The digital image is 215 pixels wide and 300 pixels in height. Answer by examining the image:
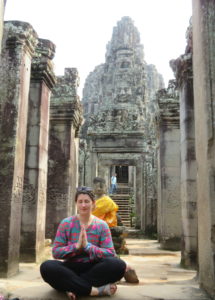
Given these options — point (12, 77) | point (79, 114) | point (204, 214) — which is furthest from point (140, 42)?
point (204, 214)

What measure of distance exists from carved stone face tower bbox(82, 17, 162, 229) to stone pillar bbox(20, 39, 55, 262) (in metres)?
7.86

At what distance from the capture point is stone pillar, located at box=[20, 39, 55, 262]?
6.27 meters

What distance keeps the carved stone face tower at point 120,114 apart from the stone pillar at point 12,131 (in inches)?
372

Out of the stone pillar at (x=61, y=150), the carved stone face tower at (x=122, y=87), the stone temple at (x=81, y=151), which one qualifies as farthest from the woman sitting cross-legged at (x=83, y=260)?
the carved stone face tower at (x=122, y=87)

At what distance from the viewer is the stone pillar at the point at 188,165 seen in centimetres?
591

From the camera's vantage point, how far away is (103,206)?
6.97m

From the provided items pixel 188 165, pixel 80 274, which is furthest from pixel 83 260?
pixel 188 165

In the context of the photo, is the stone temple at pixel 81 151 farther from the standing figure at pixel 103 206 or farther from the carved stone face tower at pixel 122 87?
the standing figure at pixel 103 206

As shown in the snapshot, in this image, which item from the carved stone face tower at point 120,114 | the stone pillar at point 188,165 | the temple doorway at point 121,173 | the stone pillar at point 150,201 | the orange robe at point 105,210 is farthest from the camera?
the temple doorway at point 121,173

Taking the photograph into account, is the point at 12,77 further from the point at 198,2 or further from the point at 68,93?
the point at 68,93

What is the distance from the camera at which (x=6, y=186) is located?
4766 mm

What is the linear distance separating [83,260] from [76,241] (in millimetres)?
179

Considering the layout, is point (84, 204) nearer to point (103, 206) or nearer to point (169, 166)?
point (103, 206)

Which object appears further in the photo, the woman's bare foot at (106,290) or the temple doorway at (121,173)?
the temple doorway at (121,173)
